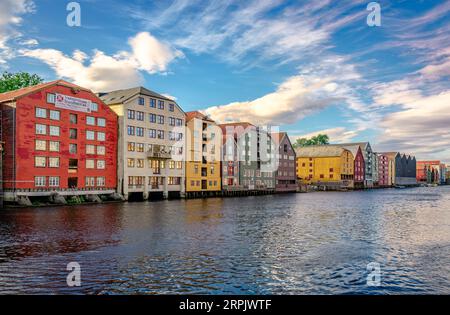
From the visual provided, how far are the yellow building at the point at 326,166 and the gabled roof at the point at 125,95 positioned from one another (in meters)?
109

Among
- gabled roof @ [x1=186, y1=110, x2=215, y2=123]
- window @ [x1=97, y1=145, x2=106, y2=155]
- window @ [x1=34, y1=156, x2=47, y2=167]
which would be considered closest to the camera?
window @ [x1=34, y1=156, x2=47, y2=167]

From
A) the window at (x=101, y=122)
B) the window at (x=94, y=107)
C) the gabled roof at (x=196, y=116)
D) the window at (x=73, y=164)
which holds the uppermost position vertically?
the gabled roof at (x=196, y=116)

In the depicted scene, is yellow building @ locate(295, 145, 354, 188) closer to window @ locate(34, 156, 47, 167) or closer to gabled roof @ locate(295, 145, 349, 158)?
gabled roof @ locate(295, 145, 349, 158)

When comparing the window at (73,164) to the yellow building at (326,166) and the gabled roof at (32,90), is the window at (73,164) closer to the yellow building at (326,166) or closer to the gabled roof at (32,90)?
the gabled roof at (32,90)

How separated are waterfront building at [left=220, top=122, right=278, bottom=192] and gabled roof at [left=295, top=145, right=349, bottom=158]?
58442 millimetres

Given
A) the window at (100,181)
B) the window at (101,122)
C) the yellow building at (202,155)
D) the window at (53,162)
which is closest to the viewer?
the window at (53,162)

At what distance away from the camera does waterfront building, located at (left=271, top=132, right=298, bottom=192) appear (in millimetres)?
137125

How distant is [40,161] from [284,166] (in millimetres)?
89786

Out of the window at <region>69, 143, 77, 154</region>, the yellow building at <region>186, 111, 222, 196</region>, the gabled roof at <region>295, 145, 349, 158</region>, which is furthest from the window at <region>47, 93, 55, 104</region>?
the gabled roof at <region>295, 145, 349, 158</region>

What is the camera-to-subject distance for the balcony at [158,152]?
8712 cm

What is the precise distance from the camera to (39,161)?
67.4 m

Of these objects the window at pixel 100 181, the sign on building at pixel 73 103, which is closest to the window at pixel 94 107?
the sign on building at pixel 73 103

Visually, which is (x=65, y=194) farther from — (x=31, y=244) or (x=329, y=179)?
(x=329, y=179)
